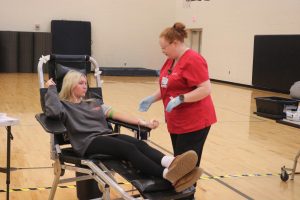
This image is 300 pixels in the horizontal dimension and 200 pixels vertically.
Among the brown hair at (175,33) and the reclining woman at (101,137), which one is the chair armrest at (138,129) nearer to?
the reclining woman at (101,137)

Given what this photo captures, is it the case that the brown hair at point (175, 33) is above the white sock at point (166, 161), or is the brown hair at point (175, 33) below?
above

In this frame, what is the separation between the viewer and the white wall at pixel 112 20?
15.3m

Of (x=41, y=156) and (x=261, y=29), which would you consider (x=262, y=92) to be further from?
(x=41, y=156)

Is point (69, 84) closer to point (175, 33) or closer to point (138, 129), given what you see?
point (138, 129)

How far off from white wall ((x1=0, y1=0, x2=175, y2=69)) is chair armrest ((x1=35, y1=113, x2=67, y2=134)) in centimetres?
1304

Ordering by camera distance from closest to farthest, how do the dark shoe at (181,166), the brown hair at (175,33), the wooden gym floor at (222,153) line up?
the dark shoe at (181,166)
the brown hair at (175,33)
the wooden gym floor at (222,153)

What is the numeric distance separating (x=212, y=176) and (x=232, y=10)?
10.2m

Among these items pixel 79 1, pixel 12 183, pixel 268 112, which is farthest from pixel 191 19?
pixel 12 183

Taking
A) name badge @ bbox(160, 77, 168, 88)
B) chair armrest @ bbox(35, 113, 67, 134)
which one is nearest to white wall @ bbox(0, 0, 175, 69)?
chair armrest @ bbox(35, 113, 67, 134)

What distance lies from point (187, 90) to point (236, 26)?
10.9m

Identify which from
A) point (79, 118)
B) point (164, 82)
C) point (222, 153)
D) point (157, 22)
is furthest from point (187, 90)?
point (157, 22)

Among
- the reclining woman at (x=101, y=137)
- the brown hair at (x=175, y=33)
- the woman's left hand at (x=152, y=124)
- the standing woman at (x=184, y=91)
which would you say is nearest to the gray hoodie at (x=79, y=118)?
the reclining woman at (x=101, y=137)

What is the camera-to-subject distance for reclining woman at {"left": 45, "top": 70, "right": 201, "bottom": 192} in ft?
8.51

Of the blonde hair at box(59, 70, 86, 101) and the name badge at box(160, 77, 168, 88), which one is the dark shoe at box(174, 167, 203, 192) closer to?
the name badge at box(160, 77, 168, 88)
